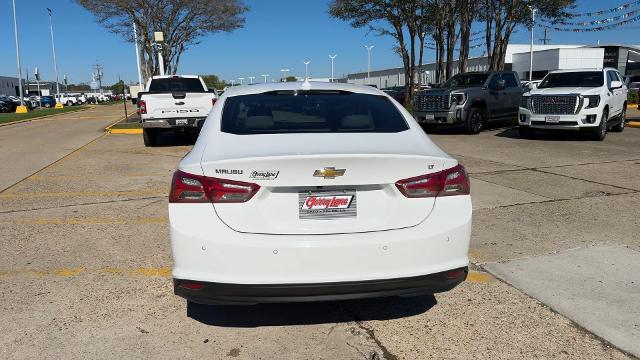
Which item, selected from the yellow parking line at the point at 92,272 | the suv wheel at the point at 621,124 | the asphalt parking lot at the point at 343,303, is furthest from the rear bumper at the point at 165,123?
the suv wheel at the point at 621,124

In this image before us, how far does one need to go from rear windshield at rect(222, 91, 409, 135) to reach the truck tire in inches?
416

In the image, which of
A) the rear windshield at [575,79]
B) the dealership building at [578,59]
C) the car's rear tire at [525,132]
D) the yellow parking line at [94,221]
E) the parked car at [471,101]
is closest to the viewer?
the yellow parking line at [94,221]

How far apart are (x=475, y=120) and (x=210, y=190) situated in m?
14.2

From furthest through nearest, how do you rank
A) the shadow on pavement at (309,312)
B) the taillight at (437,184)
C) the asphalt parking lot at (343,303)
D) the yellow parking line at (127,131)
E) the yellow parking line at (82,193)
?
the yellow parking line at (127,131) < the yellow parking line at (82,193) < the shadow on pavement at (309,312) < the asphalt parking lot at (343,303) < the taillight at (437,184)

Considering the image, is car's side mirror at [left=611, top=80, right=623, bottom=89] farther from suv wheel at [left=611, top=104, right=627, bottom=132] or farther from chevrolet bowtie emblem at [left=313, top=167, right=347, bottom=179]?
chevrolet bowtie emblem at [left=313, top=167, right=347, bottom=179]

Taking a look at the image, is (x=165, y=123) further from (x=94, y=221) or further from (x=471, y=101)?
(x=471, y=101)

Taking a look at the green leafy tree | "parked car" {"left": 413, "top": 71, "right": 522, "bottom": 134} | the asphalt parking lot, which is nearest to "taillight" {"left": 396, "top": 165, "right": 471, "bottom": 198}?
the asphalt parking lot

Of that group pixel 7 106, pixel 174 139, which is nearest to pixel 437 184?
pixel 174 139

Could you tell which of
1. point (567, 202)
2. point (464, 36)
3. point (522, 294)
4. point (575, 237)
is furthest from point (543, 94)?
point (464, 36)

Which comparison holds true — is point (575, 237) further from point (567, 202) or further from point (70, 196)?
point (70, 196)

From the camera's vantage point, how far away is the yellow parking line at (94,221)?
6.09 metres

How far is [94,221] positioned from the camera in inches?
243

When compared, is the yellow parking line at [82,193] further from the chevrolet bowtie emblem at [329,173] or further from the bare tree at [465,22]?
the bare tree at [465,22]

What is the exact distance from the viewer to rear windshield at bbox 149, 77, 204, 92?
15.1m
